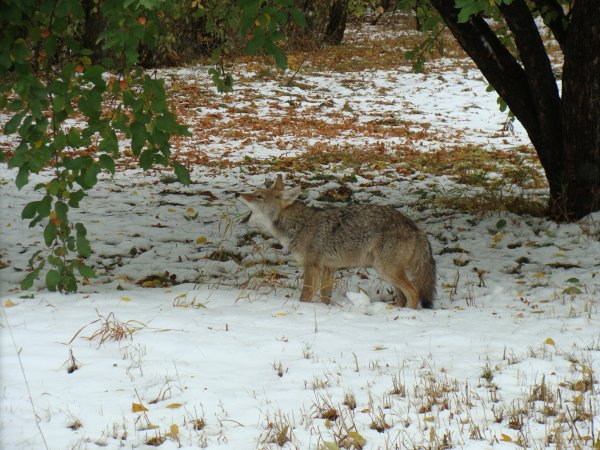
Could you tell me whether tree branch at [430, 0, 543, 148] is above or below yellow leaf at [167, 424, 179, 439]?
above

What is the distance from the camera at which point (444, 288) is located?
8047mm

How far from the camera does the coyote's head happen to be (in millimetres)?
7922

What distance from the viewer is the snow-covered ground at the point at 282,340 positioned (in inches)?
171

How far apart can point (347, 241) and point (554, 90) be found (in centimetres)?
409

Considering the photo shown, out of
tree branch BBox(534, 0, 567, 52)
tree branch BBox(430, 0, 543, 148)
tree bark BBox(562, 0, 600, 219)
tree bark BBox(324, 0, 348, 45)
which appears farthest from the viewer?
tree bark BBox(324, 0, 348, 45)

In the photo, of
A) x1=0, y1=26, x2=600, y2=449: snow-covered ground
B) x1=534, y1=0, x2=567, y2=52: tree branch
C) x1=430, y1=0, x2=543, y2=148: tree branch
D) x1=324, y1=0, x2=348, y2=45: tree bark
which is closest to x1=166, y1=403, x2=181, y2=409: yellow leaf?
x1=0, y1=26, x2=600, y2=449: snow-covered ground

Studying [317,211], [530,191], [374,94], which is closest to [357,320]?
[317,211]

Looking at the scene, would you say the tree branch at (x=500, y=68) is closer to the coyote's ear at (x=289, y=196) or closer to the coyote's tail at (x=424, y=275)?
the coyote's ear at (x=289, y=196)

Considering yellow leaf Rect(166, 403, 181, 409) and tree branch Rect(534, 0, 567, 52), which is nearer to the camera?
yellow leaf Rect(166, 403, 181, 409)

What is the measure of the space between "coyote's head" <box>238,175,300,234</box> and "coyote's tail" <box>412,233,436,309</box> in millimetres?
1547

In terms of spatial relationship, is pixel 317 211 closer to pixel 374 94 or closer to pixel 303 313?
pixel 303 313

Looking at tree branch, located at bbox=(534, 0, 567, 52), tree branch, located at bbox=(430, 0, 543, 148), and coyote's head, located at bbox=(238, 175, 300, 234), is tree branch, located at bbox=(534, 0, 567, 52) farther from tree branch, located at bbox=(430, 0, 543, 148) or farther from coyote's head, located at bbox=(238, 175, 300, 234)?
coyote's head, located at bbox=(238, 175, 300, 234)

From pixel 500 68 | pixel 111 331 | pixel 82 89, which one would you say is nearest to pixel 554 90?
pixel 500 68

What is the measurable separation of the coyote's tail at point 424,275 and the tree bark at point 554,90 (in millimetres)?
3190
